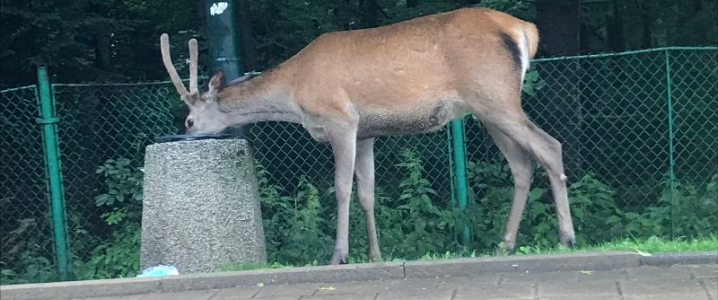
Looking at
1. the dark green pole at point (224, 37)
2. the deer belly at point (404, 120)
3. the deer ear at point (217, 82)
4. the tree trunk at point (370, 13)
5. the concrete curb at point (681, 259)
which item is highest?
the tree trunk at point (370, 13)

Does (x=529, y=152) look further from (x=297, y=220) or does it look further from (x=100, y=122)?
(x=100, y=122)

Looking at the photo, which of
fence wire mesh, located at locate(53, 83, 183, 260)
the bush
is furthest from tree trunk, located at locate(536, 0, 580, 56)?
fence wire mesh, located at locate(53, 83, 183, 260)

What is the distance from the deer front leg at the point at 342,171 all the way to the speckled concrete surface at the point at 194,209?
72 centimetres

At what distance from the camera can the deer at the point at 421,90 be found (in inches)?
302

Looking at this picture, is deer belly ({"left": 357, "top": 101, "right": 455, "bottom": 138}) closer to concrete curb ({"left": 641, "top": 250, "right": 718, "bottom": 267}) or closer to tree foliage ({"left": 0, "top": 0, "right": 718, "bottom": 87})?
concrete curb ({"left": 641, "top": 250, "right": 718, "bottom": 267})

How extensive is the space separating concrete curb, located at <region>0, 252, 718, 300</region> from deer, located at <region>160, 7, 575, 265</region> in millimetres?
831

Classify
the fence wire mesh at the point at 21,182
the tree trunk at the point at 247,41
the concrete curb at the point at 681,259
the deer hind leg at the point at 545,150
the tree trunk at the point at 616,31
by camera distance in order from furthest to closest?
the tree trunk at the point at 616,31 < the tree trunk at the point at 247,41 < the fence wire mesh at the point at 21,182 < the deer hind leg at the point at 545,150 < the concrete curb at the point at 681,259

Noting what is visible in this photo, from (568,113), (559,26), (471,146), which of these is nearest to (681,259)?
(471,146)

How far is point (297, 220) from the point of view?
345 inches

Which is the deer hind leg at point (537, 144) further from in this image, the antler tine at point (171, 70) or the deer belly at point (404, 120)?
the antler tine at point (171, 70)

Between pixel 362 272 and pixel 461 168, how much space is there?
6.89 ft

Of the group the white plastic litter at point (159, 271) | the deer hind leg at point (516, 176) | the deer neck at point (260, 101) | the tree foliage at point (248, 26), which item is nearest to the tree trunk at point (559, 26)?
the tree foliage at point (248, 26)

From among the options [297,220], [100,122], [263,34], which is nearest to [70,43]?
[100,122]

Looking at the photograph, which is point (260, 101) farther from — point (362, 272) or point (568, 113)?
point (568, 113)
